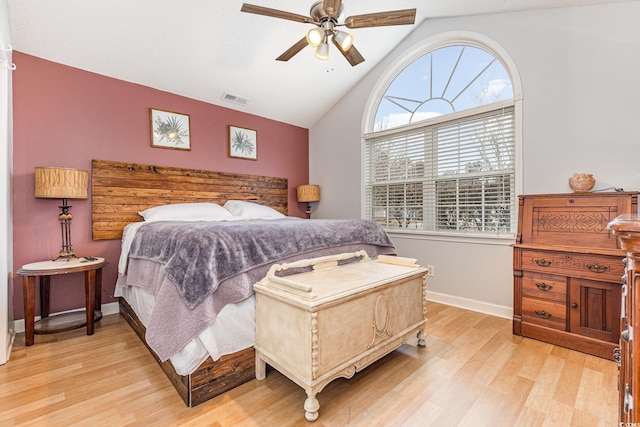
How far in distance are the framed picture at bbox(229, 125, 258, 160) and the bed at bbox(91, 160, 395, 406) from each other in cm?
128

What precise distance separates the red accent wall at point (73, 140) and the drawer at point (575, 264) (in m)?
3.54

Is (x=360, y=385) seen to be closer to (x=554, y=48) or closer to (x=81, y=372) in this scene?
(x=81, y=372)

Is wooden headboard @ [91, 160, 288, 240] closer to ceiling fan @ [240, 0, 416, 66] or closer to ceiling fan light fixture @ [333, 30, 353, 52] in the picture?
ceiling fan @ [240, 0, 416, 66]

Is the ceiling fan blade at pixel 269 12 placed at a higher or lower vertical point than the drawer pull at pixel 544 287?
higher

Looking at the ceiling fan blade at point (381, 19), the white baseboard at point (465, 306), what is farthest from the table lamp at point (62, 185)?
the ceiling fan blade at point (381, 19)

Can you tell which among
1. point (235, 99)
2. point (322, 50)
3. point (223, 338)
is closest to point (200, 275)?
point (223, 338)

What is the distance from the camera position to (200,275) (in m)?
1.56

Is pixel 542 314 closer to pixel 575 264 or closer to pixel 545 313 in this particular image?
pixel 545 313

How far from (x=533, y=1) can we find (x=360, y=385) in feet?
11.0

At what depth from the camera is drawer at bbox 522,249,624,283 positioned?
1.99 meters

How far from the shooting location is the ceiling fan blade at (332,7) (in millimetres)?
1995

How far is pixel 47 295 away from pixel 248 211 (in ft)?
6.34

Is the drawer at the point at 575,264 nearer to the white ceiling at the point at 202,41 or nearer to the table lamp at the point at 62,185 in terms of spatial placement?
the white ceiling at the point at 202,41

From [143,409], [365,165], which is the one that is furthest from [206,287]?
[365,165]
